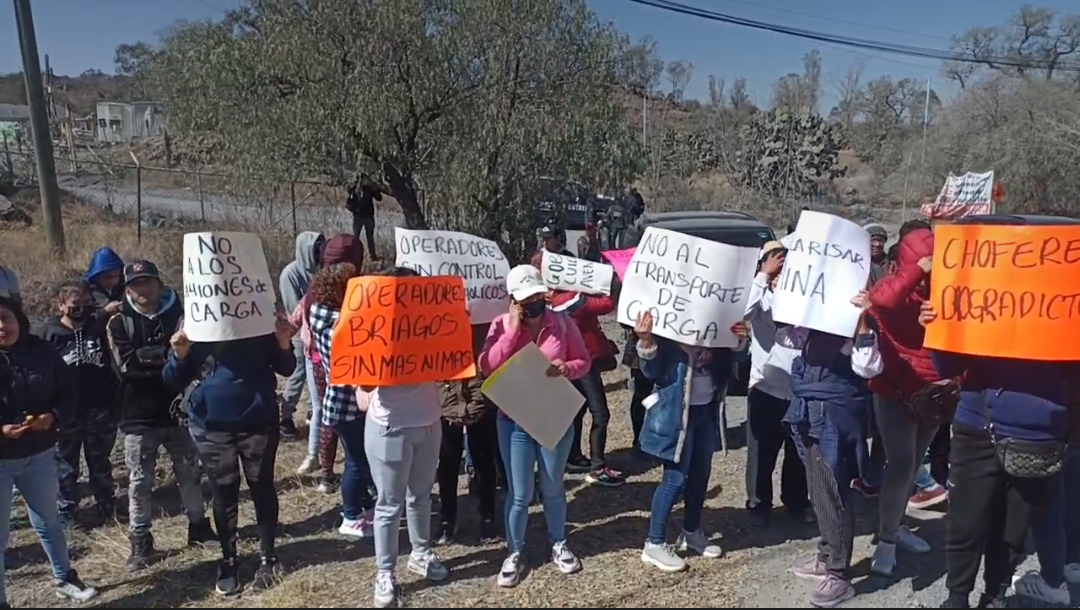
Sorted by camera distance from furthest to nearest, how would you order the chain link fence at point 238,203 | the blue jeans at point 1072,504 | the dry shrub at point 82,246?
the chain link fence at point 238,203 < the dry shrub at point 82,246 < the blue jeans at point 1072,504

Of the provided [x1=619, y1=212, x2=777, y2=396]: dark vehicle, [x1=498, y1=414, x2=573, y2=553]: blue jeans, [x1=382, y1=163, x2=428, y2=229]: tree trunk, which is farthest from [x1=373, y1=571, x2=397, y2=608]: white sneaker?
[x1=382, y1=163, x2=428, y2=229]: tree trunk

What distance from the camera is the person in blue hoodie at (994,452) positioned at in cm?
342

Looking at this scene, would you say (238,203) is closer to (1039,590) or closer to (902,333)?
(902,333)

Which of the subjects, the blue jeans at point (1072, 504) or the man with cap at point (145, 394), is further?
the man with cap at point (145, 394)

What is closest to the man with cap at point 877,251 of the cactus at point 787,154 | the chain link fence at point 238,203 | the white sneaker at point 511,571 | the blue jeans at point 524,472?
the blue jeans at point 524,472

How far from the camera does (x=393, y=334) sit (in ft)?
13.1

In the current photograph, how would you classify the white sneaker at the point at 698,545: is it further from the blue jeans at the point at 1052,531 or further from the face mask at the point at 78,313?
the face mask at the point at 78,313

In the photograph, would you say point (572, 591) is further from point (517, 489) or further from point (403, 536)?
point (403, 536)

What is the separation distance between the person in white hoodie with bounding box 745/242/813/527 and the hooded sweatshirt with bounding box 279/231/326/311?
319cm

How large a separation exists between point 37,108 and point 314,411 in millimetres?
8438

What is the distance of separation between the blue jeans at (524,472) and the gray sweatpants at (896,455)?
65.1 inches

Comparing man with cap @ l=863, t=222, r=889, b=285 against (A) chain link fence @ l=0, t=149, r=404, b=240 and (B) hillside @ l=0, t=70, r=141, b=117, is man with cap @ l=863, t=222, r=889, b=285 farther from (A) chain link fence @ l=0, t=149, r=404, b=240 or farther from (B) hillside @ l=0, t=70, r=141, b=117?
(B) hillside @ l=0, t=70, r=141, b=117

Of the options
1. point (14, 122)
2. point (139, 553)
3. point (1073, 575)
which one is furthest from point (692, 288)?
point (14, 122)

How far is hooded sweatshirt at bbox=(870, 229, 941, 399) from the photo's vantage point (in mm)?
3906
